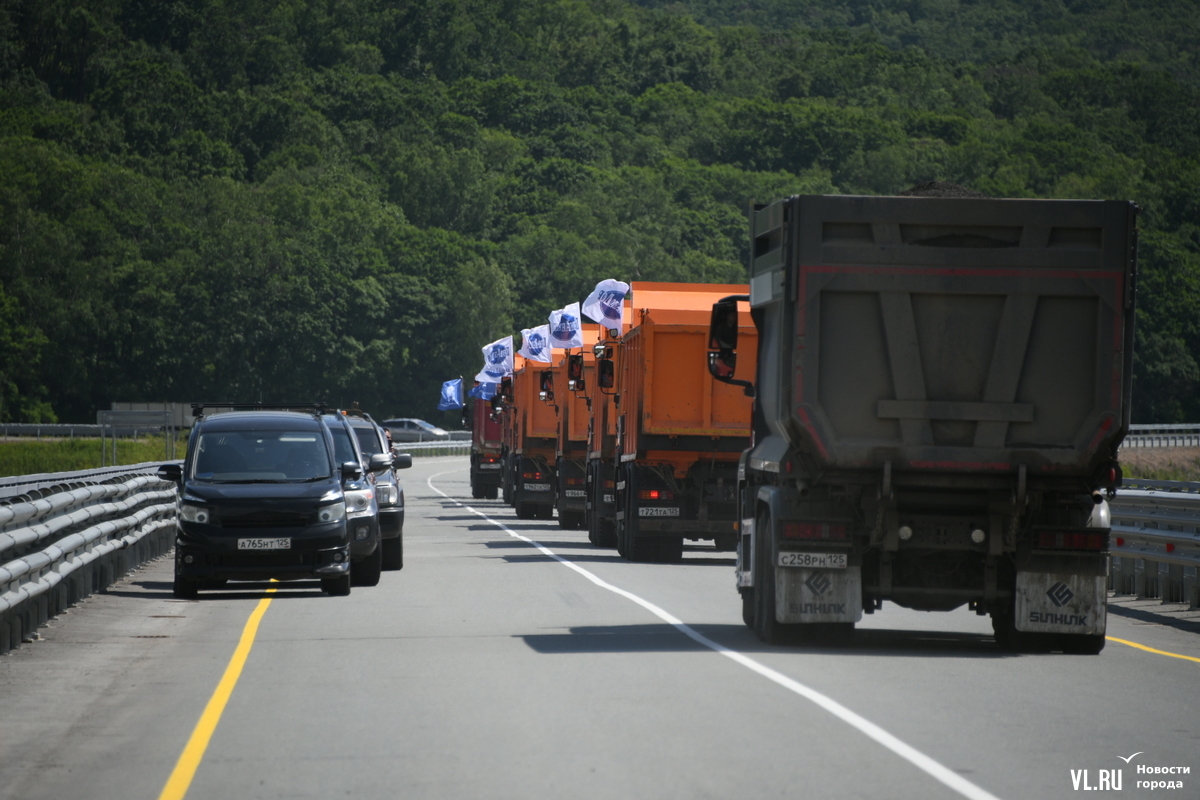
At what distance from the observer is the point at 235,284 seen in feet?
382

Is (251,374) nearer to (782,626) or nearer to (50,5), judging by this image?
(50,5)

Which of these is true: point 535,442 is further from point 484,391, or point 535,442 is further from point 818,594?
point 818,594

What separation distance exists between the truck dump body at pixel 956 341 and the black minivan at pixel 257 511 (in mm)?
6162

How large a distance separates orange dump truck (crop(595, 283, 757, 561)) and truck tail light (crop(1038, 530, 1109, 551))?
10098mm

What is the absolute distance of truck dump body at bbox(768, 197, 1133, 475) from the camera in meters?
13.3

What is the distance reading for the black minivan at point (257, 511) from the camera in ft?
57.5

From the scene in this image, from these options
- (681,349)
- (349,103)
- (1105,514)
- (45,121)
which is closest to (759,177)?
(349,103)

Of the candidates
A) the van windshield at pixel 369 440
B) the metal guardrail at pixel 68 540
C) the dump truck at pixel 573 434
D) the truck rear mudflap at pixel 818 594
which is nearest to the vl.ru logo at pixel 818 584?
the truck rear mudflap at pixel 818 594

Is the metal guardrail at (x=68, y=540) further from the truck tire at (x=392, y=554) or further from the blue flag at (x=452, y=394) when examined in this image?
the blue flag at (x=452, y=394)

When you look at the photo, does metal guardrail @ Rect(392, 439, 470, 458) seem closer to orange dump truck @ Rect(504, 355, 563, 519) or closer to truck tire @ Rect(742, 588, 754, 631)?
orange dump truck @ Rect(504, 355, 563, 519)

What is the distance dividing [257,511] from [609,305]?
528 inches

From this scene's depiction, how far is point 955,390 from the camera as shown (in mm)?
13383

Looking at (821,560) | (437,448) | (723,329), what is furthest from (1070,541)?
(437,448)

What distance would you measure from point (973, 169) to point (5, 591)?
509ft
